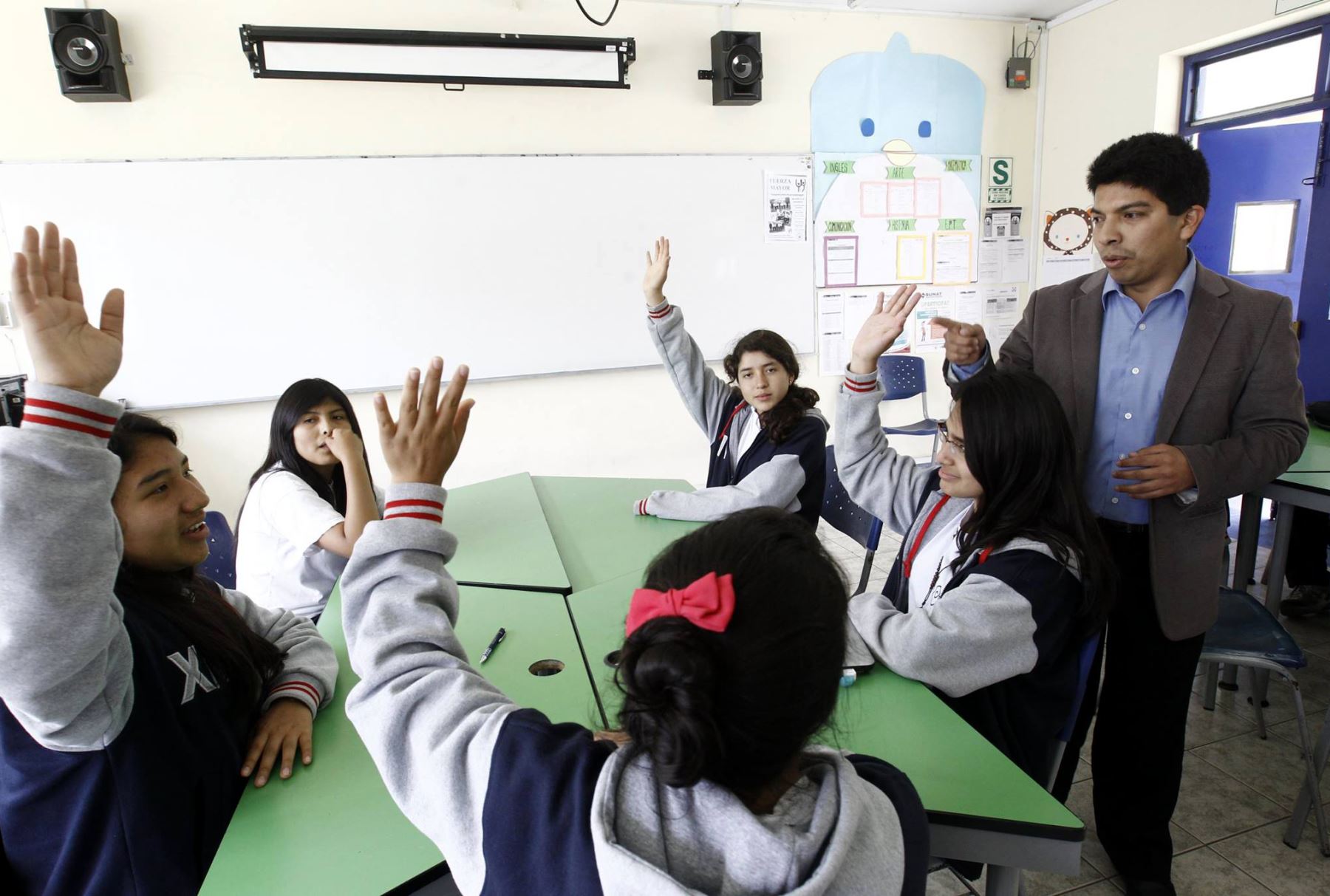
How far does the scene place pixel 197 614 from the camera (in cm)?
116

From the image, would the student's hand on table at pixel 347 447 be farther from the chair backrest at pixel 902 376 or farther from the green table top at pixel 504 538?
the chair backrest at pixel 902 376

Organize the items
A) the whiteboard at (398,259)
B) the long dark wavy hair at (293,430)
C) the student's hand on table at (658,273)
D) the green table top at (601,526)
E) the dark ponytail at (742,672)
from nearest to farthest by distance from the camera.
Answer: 1. the dark ponytail at (742,672)
2. the green table top at (601,526)
3. the long dark wavy hair at (293,430)
4. the student's hand on table at (658,273)
5. the whiteboard at (398,259)

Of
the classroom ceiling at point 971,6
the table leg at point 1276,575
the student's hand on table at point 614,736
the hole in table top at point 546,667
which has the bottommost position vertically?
the table leg at point 1276,575

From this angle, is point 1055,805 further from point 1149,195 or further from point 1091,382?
point 1149,195

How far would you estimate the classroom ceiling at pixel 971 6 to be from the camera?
4176mm

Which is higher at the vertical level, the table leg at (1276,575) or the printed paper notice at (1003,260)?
the printed paper notice at (1003,260)

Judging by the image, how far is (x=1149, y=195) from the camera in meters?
1.58

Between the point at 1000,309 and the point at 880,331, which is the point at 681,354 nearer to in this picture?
the point at 880,331

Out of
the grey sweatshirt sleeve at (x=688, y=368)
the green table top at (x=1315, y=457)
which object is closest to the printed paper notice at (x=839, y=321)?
the grey sweatshirt sleeve at (x=688, y=368)

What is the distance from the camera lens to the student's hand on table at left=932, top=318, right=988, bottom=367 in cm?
182

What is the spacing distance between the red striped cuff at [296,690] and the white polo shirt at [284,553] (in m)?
0.68

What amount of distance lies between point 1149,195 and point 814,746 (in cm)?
145

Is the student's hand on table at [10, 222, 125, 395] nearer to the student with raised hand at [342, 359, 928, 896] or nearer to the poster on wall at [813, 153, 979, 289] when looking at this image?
the student with raised hand at [342, 359, 928, 896]

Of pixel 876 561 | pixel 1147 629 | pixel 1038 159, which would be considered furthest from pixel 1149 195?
pixel 1038 159
